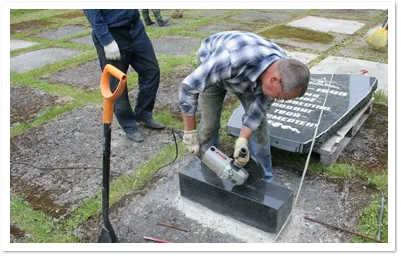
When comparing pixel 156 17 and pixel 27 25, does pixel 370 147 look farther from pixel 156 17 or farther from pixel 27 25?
pixel 27 25

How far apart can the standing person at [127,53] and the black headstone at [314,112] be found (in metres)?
0.93

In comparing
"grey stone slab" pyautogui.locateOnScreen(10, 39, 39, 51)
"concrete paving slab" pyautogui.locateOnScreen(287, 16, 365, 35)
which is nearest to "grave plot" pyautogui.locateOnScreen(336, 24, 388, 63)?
"concrete paving slab" pyautogui.locateOnScreen(287, 16, 365, 35)

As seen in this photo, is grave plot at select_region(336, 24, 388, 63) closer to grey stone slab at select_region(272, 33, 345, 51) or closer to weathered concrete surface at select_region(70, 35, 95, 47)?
grey stone slab at select_region(272, 33, 345, 51)

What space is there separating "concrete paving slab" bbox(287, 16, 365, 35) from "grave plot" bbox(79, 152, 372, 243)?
5.12 meters

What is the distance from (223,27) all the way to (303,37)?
1.83m

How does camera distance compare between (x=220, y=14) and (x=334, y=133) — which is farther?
(x=220, y=14)

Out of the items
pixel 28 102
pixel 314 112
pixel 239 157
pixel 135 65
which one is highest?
pixel 135 65

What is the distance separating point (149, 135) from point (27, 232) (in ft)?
5.06

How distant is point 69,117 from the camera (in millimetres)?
4426

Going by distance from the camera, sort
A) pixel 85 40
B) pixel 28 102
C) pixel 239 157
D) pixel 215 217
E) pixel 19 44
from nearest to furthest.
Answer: pixel 239 157
pixel 215 217
pixel 28 102
pixel 19 44
pixel 85 40

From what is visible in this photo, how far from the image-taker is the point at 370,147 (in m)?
3.62

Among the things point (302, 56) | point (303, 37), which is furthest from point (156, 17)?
point (302, 56)
